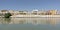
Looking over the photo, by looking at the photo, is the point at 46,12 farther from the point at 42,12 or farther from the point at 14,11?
the point at 14,11

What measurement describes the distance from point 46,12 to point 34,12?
12.5ft

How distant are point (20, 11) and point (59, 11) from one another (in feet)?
40.3

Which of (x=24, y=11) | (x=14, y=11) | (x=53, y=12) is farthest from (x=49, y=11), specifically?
(x=14, y=11)

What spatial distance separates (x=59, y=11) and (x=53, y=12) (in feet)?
8.57

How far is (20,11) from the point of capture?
158 feet

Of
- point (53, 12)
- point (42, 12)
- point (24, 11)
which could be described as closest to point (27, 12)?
point (24, 11)

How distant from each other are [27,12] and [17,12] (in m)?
3.12

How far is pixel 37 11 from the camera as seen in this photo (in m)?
49.0

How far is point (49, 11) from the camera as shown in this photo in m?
45.8

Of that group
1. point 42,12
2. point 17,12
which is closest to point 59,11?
point 42,12

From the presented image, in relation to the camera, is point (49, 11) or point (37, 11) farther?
point (37, 11)

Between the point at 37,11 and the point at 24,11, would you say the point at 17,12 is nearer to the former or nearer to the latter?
the point at 24,11

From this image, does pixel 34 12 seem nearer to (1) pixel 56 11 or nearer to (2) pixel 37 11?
(2) pixel 37 11

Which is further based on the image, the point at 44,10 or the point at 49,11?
the point at 44,10
